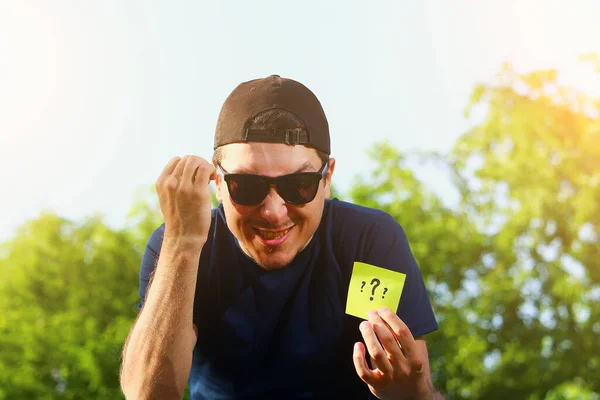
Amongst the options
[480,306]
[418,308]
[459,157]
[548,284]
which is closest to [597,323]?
[548,284]

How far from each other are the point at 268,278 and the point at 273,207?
501 mm

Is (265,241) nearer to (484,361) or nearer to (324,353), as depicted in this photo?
(324,353)

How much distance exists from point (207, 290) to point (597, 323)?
1751 cm

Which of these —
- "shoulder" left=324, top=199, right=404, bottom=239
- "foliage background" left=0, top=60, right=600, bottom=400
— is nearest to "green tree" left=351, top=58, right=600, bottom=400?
"foliage background" left=0, top=60, right=600, bottom=400

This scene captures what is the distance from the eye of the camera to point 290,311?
3639 mm

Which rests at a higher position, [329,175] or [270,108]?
[270,108]

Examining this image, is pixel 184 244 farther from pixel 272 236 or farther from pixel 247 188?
pixel 272 236

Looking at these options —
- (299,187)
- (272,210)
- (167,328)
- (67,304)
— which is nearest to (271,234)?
(272,210)

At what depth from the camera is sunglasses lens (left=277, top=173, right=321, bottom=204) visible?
3266 mm

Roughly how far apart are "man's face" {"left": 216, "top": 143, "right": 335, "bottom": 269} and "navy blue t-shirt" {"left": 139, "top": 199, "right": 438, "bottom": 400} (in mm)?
162

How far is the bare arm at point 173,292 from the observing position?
2.99m

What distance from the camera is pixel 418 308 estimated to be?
3.51 m

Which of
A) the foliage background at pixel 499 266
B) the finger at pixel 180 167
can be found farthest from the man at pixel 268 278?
the foliage background at pixel 499 266

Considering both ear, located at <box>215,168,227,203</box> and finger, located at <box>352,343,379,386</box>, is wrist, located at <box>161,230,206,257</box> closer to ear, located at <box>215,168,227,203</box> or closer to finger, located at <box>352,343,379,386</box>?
ear, located at <box>215,168,227,203</box>
